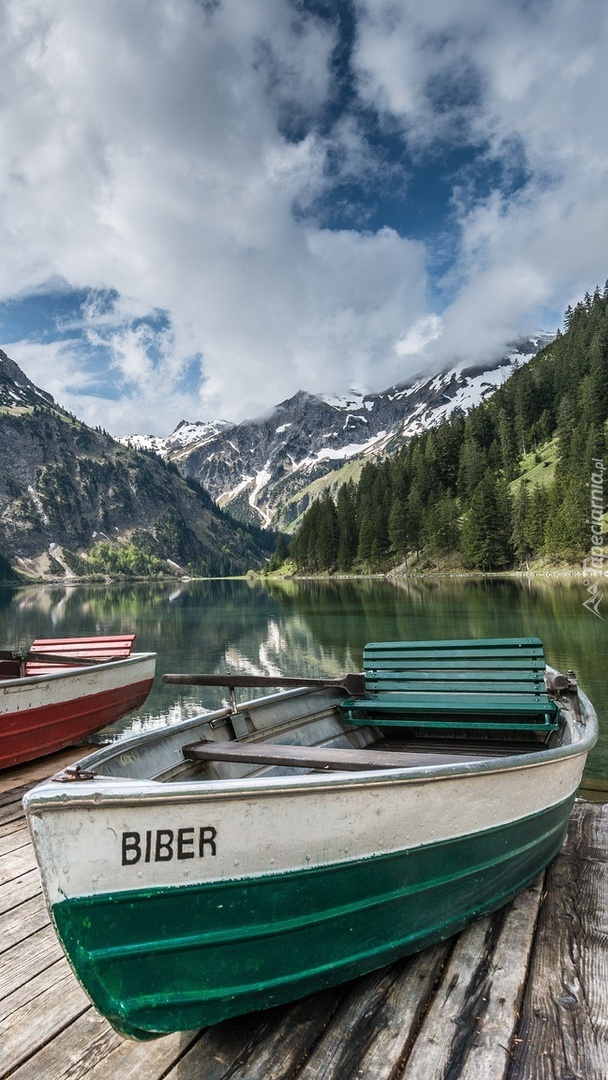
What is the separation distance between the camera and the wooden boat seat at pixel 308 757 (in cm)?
479

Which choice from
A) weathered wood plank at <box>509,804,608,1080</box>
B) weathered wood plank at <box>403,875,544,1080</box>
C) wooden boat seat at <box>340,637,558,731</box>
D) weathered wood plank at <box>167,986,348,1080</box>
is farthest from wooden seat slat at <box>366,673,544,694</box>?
weathered wood plank at <box>167,986,348,1080</box>

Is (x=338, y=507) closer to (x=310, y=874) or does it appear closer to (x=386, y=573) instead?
(x=386, y=573)

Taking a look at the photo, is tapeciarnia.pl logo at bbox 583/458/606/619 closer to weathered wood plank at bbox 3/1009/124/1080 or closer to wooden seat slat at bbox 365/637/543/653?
wooden seat slat at bbox 365/637/543/653

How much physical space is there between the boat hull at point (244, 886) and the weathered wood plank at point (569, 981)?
870 mm

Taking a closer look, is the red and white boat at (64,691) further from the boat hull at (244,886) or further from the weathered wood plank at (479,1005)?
the weathered wood plank at (479,1005)

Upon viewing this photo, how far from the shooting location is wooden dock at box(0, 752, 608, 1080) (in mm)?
3471

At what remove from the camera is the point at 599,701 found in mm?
17734

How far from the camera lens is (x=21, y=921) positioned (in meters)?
5.11

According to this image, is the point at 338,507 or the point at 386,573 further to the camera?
the point at 338,507

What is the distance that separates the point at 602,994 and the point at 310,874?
92.8 inches

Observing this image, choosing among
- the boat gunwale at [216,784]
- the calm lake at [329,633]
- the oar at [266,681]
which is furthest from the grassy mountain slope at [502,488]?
the boat gunwale at [216,784]

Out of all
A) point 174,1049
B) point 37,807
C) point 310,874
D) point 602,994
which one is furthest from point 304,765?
point 602,994

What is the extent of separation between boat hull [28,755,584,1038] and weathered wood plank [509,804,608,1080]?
87 centimetres

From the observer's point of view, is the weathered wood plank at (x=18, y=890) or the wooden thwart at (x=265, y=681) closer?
the weathered wood plank at (x=18, y=890)
